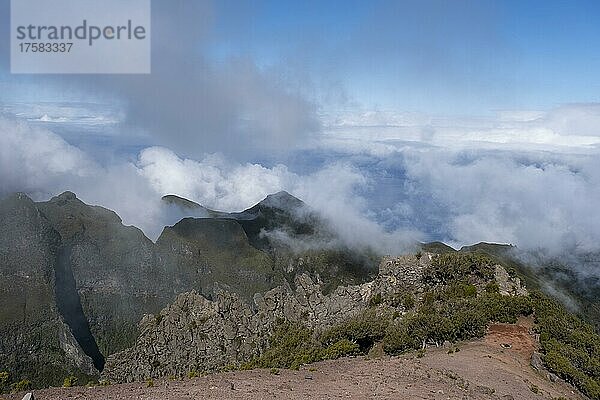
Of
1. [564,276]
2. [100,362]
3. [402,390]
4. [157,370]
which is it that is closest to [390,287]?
[402,390]

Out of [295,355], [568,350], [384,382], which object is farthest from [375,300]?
[384,382]

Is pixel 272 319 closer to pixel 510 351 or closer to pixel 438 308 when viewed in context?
pixel 438 308

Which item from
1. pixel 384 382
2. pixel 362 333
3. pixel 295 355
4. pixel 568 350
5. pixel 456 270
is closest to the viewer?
pixel 384 382

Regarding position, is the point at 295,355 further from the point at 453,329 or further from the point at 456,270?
the point at 456,270

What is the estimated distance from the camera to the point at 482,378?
26.4 metres

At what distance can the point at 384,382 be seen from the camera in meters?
24.5

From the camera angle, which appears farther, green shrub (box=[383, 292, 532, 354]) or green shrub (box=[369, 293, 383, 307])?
green shrub (box=[369, 293, 383, 307])

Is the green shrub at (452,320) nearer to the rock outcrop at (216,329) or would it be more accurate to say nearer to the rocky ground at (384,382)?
the rocky ground at (384,382)

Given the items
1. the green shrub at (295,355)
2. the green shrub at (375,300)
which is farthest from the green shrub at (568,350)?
the green shrub at (295,355)

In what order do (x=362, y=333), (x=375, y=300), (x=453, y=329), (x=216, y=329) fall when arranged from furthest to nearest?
1. (x=216, y=329)
2. (x=375, y=300)
3. (x=362, y=333)
4. (x=453, y=329)

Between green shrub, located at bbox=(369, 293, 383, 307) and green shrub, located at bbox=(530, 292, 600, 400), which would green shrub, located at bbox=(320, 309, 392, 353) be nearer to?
green shrub, located at bbox=(369, 293, 383, 307)

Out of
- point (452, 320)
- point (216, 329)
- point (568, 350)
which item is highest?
point (452, 320)

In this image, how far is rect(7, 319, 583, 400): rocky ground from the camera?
22281 millimetres

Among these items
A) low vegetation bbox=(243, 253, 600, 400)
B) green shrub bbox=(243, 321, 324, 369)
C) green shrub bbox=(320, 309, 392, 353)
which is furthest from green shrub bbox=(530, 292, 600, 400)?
green shrub bbox=(243, 321, 324, 369)
